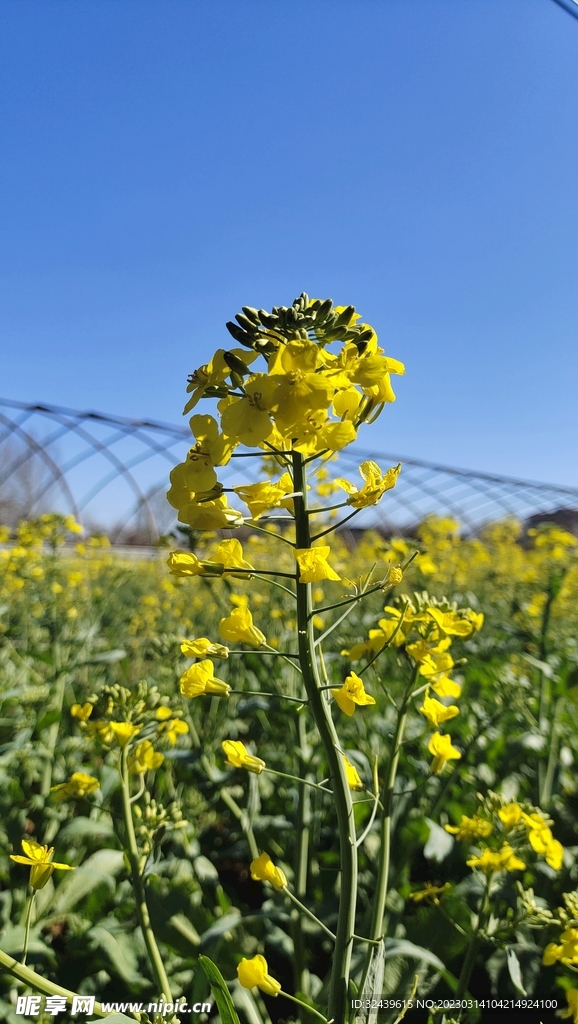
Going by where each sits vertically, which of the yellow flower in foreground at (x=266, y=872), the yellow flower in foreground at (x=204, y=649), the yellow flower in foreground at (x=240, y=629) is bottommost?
the yellow flower in foreground at (x=266, y=872)

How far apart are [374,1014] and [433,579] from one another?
3539mm

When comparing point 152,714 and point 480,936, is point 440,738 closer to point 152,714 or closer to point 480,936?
point 480,936

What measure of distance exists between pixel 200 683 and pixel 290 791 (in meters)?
1.68

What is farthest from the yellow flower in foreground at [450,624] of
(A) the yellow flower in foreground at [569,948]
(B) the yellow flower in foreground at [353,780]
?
(A) the yellow flower in foreground at [569,948]

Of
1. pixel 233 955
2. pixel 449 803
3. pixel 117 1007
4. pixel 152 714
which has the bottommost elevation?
pixel 233 955

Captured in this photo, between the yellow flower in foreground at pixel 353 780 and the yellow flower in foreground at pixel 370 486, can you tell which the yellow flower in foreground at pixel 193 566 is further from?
the yellow flower in foreground at pixel 353 780

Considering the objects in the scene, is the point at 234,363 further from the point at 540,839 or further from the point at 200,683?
the point at 540,839

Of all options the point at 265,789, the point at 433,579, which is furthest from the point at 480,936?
the point at 433,579

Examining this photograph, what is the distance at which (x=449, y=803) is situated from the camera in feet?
7.10

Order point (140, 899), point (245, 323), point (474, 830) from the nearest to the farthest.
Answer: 1. point (245, 323)
2. point (140, 899)
3. point (474, 830)

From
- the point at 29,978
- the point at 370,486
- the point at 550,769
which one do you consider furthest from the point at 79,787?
the point at 550,769

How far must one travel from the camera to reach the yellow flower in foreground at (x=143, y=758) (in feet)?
4.81

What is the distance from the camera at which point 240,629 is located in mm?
938

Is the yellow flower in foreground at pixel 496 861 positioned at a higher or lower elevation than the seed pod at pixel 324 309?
lower
